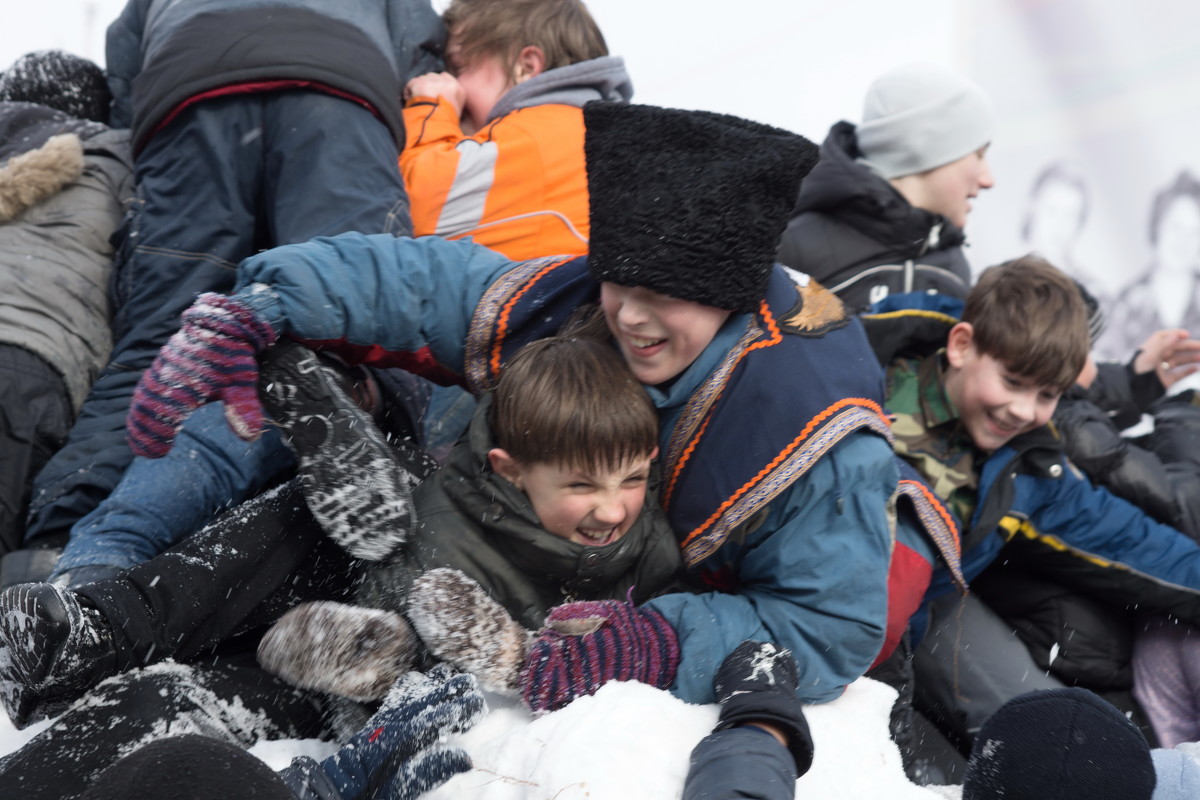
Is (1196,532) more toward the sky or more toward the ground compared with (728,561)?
more toward the ground

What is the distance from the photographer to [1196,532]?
2.19 meters

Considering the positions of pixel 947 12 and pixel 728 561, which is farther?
pixel 947 12

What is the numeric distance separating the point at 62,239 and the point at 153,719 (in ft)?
3.87

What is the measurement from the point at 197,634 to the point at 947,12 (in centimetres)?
314

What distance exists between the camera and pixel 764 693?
4.14ft

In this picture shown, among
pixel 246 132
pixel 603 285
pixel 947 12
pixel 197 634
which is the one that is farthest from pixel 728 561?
pixel 947 12

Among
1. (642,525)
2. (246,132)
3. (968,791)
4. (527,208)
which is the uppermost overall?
(246,132)

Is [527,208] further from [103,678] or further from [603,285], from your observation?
[103,678]

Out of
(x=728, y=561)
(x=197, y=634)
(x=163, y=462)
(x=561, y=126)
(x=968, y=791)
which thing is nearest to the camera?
(x=968, y=791)

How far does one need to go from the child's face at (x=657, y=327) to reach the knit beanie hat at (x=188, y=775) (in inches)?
28.3

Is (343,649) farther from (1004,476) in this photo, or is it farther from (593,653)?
(1004,476)

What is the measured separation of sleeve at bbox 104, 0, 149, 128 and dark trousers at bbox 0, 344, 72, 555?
686 mm

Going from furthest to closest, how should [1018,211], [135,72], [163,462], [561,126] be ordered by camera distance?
[1018,211]
[135,72]
[561,126]
[163,462]

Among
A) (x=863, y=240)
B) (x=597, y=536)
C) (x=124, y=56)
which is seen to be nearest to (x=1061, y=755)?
(x=597, y=536)
